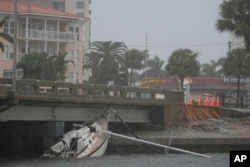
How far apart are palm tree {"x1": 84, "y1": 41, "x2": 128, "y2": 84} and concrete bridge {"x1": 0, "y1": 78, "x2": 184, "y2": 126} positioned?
4609 centimetres

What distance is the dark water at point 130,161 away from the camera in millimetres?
30328

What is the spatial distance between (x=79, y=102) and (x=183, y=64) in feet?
111

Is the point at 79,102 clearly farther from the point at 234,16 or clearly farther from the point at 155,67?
the point at 155,67

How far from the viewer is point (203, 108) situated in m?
45.5

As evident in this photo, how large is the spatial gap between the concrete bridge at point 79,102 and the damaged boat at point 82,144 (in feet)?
5.74

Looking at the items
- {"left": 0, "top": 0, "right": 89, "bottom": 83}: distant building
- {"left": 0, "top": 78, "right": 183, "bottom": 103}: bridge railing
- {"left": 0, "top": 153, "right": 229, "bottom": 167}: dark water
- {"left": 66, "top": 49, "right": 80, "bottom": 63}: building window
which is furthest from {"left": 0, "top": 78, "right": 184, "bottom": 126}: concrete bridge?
{"left": 66, "top": 49, "right": 80, "bottom": 63}: building window

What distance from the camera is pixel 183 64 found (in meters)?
68.4

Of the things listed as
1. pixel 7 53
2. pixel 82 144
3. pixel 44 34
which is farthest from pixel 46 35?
pixel 82 144

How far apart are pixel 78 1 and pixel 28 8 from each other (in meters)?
42.2

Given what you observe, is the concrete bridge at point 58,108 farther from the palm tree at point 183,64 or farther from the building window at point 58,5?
the building window at point 58,5

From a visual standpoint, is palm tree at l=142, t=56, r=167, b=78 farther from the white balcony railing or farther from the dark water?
the dark water

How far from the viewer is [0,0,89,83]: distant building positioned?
74.9 metres

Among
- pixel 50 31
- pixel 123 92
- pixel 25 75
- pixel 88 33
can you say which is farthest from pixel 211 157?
pixel 88 33

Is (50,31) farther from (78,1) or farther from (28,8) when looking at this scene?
(78,1)
